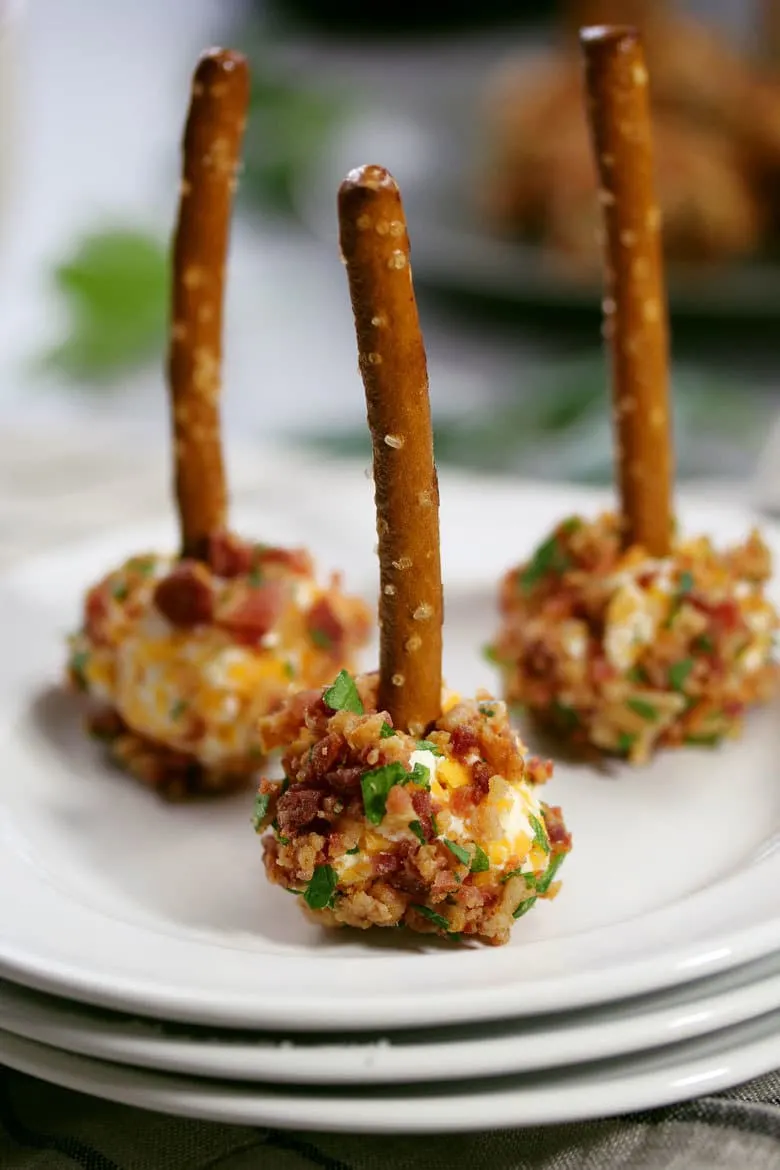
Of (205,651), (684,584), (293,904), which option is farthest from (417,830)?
(684,584)

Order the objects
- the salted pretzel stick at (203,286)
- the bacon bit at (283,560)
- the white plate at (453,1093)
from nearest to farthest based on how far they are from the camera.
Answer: the white plate at (453,1093), the salted pretzel stick at (203,286), the bacon bit at (283,560)

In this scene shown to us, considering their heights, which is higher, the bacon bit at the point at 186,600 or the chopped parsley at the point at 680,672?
the bacon bit at the point at 186,600

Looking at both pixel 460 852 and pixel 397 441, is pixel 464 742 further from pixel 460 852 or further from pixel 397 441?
pixel 397 441

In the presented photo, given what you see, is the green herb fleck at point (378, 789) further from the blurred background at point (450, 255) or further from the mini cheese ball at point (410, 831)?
the blurred background at point (450, 255)

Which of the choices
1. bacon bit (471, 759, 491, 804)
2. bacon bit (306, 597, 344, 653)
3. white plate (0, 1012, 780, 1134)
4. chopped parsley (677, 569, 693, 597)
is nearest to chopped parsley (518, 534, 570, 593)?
chopped parsley (677, 569, 693, 597)

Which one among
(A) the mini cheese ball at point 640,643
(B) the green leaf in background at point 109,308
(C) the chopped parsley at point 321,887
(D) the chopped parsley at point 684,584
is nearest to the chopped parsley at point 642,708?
(A) the mini cheese ball at point 640,643
